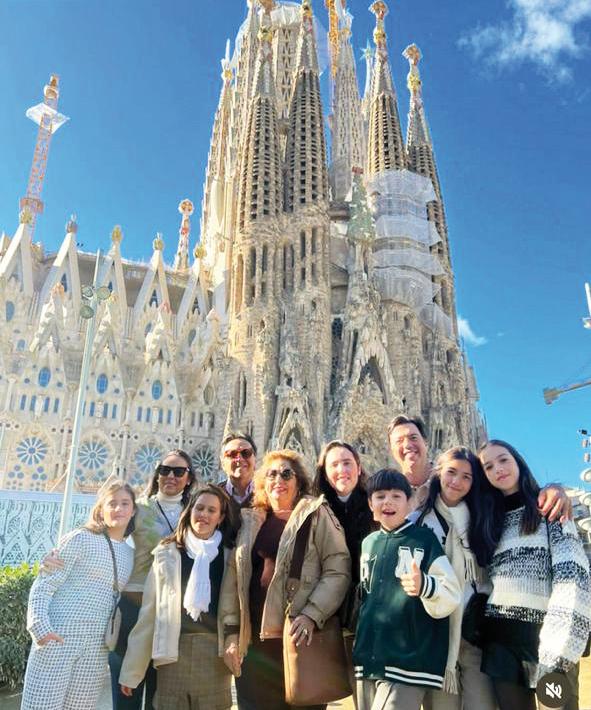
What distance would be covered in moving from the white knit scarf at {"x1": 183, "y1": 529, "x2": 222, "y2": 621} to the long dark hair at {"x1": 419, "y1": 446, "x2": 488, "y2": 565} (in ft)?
3.70

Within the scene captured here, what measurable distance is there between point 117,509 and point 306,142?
87.6 ft

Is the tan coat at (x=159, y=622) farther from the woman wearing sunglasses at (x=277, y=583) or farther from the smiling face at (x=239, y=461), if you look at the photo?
the smiling face at (x=239, y=461)

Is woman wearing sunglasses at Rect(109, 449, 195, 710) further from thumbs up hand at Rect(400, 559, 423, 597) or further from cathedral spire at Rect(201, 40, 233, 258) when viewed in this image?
cathedral spire at Rect(201, 40, 233, 258)

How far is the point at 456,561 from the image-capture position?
9.71 ft

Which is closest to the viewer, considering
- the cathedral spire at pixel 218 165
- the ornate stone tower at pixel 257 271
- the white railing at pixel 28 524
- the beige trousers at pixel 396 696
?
the beige trousers at pixel 396 696

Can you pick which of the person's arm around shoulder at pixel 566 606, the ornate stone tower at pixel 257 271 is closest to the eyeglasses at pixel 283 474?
the person's arm around shoulder at pixel 566 606

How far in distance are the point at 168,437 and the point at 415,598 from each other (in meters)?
22.5

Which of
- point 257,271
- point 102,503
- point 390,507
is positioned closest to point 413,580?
point 390,507

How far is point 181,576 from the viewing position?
3.24 m

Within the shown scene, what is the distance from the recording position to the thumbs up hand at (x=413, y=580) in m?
2.61

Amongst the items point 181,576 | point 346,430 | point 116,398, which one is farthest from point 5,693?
point 116,398

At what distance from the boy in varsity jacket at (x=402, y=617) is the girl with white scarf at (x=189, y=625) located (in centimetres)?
70

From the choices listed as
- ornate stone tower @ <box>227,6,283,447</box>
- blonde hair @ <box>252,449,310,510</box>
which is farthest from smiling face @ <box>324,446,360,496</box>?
ornate stone tower @ <box>227,6,283,447</box>

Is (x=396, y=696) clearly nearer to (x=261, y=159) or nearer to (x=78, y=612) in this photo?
(x=78, y=612)
